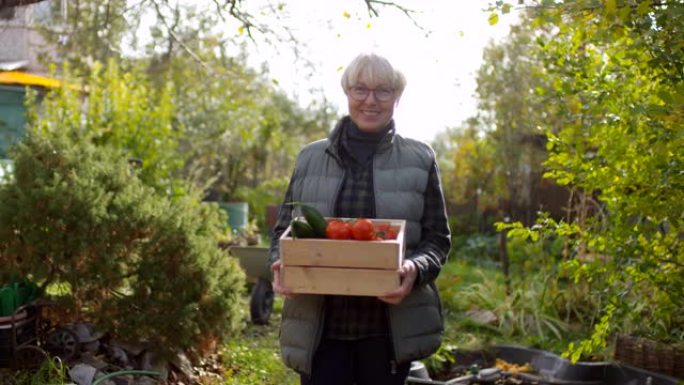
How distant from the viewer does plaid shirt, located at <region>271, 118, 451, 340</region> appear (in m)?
2.93

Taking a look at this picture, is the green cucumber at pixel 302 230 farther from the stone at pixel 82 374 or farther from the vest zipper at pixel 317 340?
the stone at pixel 82 374

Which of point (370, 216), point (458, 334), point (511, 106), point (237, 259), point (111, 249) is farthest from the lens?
point (511, 106)

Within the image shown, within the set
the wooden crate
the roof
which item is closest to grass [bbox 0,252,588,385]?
the wooden crate

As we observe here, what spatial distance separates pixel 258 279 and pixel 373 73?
527cm

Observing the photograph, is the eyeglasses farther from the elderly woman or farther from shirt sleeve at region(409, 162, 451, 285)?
shirt sleeve at region(409, 162, 451, 285)

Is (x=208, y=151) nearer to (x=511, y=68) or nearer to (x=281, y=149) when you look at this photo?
(x=281, y=149)

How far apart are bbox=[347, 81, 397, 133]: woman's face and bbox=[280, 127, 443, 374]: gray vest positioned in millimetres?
90

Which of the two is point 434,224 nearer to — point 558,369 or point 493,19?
point 493,19

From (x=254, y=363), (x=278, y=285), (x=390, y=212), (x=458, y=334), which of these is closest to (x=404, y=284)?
(x=390, y=212)

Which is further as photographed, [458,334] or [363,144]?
[458,334]

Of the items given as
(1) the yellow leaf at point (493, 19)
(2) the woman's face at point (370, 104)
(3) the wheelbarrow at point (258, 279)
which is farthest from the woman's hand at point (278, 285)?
(3) the wheelbarrow at point (258, 279)

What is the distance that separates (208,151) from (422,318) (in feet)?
47.8

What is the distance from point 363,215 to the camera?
3043 millimetres

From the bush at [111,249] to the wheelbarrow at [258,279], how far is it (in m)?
2.25
